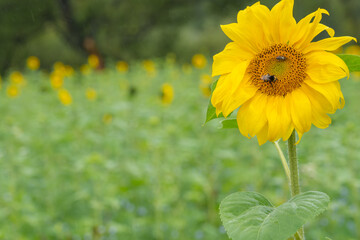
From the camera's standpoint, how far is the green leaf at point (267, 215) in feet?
1.96

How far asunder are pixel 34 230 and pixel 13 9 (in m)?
7.92

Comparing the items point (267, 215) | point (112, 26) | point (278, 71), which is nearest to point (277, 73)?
point (278, 71)

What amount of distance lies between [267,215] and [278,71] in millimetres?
227

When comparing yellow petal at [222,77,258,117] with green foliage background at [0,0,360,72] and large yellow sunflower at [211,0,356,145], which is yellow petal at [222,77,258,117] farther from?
green foliage background at [0,0,360,72]

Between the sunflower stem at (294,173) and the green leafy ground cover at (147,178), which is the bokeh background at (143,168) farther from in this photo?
the sunflower stem at (294,173)

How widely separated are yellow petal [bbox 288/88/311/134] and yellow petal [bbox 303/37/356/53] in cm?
8

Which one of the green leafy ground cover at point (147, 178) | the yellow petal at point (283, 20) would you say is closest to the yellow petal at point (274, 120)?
the yellow petal at point (283, 20)

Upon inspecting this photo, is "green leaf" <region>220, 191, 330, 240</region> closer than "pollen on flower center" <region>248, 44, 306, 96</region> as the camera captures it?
Yes

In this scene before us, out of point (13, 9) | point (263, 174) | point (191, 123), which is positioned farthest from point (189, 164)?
point (13, 9)

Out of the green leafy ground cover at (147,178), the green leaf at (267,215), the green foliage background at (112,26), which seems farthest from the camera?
the green foliage background at (112,26)

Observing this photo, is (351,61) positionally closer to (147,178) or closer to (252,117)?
(252,117)

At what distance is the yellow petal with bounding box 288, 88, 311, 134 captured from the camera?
688mm

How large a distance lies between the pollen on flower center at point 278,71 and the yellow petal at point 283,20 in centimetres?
2

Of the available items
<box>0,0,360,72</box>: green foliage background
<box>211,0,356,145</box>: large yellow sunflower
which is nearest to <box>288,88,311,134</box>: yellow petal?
<box>211,0,356,145</box>: large yellow sunflower
